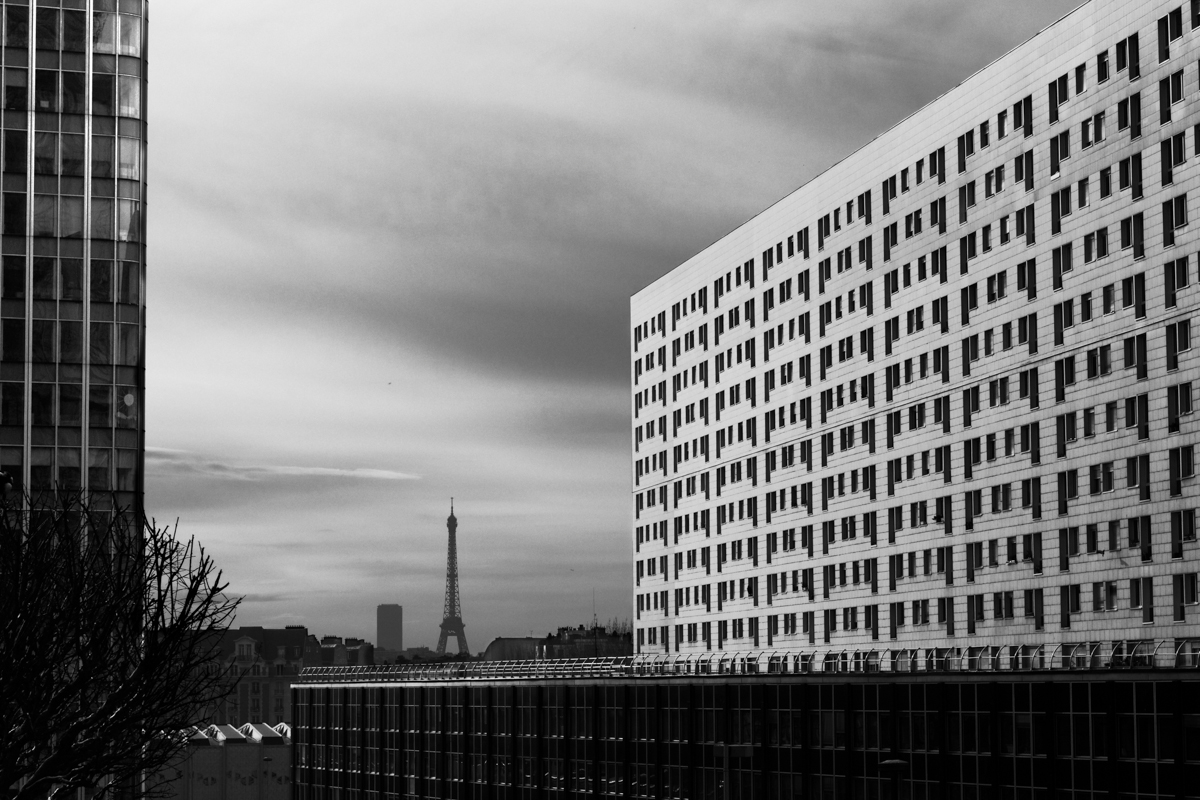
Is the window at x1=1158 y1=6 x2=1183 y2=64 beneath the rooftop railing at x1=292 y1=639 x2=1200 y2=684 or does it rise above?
above

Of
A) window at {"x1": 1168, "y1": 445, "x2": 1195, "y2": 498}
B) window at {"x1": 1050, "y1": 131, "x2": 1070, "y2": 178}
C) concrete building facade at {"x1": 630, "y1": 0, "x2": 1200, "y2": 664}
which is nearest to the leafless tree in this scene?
concrete building facade at {"x1": 630, "y1": 0, "x2": 1200, "y2": 664}

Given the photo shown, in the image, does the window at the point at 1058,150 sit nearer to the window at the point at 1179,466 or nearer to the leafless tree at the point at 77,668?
the window at the point at 1179,466

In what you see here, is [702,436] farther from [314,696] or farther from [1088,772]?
[1088,772]

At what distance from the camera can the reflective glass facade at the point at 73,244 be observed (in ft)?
269

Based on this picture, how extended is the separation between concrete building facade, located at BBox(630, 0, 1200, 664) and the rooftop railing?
919mm

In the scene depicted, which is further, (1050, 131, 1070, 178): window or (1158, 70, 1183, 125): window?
(1050, 131, 1070, 178): window

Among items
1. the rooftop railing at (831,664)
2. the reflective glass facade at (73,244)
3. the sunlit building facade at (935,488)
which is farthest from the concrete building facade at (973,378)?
the reflective glass facade at (73,244)

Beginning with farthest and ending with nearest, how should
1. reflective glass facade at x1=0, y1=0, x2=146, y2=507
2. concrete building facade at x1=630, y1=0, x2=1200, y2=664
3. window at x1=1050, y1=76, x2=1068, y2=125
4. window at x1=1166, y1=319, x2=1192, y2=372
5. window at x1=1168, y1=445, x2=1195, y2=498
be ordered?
window at x1=1050, y1=76, x2=1068, y2=125 < concrete building facade at x1=630, y1=0, x2=1200, y2=664 < window at x1=1166, y1=319, x2=1192, y2=372 < window at x1=1168, y1=445, x2=1195, y2=498 < reflective glass facade at x1=0, y1=0, x2=146, y2=507

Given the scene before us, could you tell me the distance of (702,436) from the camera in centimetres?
13988

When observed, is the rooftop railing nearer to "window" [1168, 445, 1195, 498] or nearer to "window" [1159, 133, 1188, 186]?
"window" [1168, 445, 1195, 498]

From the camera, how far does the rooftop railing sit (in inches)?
3036

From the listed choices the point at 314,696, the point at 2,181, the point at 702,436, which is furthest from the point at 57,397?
the point at 314,696

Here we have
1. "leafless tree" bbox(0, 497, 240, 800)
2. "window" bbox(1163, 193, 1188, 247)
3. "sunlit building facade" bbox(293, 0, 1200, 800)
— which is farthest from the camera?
"window" bbox(1163, 193, 1188, 247)

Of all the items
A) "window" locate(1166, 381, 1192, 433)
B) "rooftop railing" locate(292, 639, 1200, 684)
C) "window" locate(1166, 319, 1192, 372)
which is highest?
"window" locate(1166, 319, 1192, 372)
